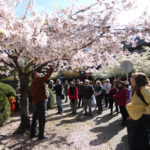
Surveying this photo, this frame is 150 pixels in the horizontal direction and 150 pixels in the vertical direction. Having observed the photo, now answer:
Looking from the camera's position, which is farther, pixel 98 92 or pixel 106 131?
pixel 98 92

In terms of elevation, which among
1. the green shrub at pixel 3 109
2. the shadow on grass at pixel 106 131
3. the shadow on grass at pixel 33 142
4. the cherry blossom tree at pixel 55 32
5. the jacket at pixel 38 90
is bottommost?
the shadow on grass at pixel 106 131

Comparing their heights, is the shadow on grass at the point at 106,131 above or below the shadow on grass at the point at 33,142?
below

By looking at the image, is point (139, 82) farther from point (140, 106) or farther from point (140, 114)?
point (140, 114)

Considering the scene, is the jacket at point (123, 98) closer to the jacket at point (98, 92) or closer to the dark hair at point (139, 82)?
the jacket at point (98, 92)

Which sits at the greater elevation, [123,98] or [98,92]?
[98,92]

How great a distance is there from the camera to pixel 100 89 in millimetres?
8133

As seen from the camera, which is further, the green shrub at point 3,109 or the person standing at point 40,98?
the green shrub at point 3,109

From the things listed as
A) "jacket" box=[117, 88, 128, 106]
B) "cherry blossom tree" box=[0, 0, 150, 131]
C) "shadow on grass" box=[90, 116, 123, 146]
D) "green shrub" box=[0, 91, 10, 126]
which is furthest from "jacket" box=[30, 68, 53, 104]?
"jacket" box=[117, 88, 128, 106]

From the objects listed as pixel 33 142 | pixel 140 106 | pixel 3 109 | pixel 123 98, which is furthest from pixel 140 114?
pixel 3 109

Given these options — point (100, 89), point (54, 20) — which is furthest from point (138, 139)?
point (100, 89)

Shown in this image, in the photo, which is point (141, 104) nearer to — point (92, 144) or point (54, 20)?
point (92, 144)

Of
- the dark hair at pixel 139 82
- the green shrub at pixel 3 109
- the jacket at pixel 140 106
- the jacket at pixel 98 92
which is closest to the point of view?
the jacket at pixel 140 106

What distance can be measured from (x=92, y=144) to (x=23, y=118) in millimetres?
2551

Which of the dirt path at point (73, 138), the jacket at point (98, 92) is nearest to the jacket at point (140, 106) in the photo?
the dirt path at point (73, 138)
